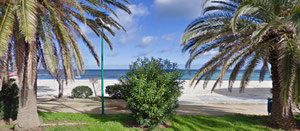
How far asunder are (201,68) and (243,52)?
1.44 metres

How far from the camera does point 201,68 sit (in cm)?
693

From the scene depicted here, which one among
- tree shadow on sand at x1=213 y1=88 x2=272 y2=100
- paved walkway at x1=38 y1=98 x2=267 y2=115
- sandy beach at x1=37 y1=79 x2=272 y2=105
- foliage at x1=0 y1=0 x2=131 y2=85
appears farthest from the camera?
tree shadow on sand at x1=213 y1=88 x2=272 y2=100

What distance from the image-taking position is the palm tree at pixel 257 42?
5617mm

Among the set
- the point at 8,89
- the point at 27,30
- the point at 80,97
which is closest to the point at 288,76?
the point at 27,30

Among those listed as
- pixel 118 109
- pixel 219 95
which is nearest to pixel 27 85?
pixel 118 109

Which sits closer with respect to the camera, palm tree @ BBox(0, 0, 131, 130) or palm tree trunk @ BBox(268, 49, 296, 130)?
palm tree @ BBox(0, 0, 131, 130)

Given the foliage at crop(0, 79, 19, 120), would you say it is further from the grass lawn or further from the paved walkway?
the paved walkway

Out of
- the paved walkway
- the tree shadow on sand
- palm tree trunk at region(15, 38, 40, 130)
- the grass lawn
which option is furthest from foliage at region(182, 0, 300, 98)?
the tree shadow on sand

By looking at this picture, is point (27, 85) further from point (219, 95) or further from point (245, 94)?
point (245, 94)

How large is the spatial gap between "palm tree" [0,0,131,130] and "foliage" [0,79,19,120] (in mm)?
1409

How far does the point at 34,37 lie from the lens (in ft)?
16.2

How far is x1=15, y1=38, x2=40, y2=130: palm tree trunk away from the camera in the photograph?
5586 mm

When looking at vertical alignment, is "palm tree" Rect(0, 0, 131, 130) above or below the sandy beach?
above

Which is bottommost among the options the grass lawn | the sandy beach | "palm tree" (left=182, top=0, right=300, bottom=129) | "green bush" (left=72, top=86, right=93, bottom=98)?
the sandy beach
